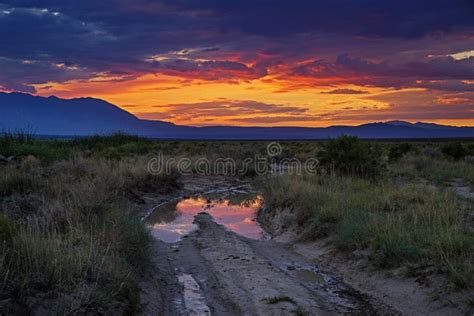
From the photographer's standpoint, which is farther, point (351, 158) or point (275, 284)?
point (351, 158)

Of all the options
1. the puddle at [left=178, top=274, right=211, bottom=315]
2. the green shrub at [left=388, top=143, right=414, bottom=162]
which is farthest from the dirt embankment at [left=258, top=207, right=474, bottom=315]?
the green shrub at [left=388, top=143, right=414, bottom=162]

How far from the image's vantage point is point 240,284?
9156mm

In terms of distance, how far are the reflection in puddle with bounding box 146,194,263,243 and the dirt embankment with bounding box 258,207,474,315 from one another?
324 cm

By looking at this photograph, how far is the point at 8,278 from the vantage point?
20.0 feet

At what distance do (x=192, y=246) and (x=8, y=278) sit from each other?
677 centimetres

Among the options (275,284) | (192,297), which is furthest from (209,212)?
(192,297)

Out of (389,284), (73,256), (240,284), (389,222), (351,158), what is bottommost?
(240,284)

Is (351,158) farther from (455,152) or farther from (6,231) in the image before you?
(455,152)

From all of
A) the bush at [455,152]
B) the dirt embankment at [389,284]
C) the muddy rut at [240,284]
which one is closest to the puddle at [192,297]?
the muddy rut at [240,284]

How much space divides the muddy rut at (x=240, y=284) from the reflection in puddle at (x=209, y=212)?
1848mm

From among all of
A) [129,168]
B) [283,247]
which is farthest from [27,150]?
[283,247]

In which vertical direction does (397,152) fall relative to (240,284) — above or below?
above

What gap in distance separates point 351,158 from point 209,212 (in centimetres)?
737

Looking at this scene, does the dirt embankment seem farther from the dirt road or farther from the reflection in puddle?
the reflection in puddle
